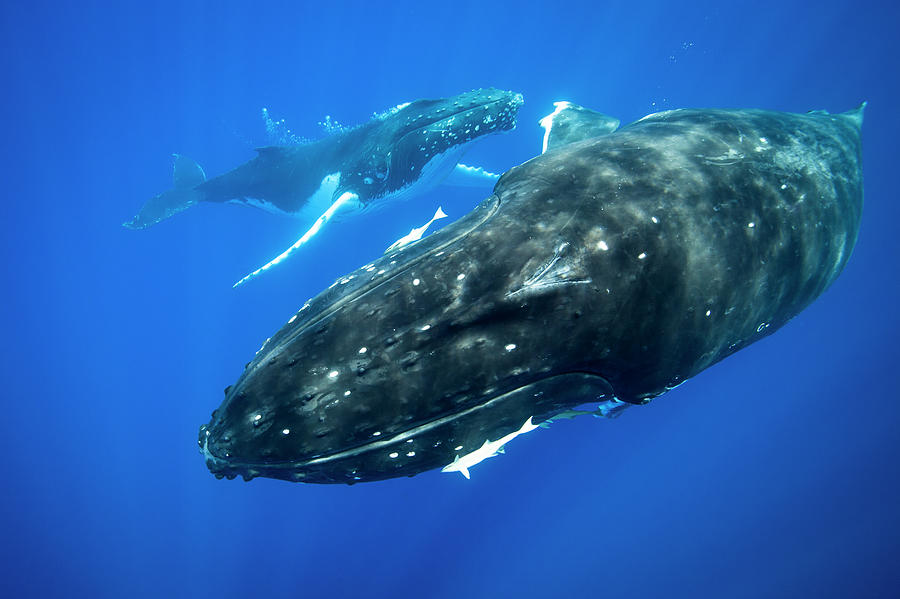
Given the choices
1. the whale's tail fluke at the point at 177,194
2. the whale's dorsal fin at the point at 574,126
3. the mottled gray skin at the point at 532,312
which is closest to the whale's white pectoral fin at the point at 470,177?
the whale's dorsal fin at the point at 574,126

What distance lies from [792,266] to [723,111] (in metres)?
1.96

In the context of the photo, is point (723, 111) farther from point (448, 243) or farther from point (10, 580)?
point (10, 580)

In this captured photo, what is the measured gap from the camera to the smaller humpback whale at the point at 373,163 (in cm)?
1340

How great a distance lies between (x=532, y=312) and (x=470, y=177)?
18.5 metres

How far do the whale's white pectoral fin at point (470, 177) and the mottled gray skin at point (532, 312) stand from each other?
16344 mm

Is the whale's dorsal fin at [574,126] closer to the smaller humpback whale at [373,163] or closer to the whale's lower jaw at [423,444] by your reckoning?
the whale's lower jaw at [423,444]

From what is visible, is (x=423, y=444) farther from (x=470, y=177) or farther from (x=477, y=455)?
(x=470, y=177)

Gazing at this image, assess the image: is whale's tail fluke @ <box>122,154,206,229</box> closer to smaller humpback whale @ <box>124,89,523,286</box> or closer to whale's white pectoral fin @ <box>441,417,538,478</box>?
smaller humpback whale @ <box>124,89,523,286</box>

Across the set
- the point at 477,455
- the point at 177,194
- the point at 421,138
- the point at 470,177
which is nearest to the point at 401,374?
the point at 477,455

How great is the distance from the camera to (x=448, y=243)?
A: 292 cm

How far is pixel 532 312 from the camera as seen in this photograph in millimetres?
2693

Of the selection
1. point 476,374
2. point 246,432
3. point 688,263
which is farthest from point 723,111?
point 246,432

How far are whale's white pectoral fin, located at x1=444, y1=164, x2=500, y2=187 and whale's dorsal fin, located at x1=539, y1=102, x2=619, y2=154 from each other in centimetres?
1338

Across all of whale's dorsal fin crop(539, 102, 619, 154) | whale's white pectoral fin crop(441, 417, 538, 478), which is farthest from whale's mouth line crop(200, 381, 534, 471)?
whale's dorsal fin crop(539, 102, 619, 154)
